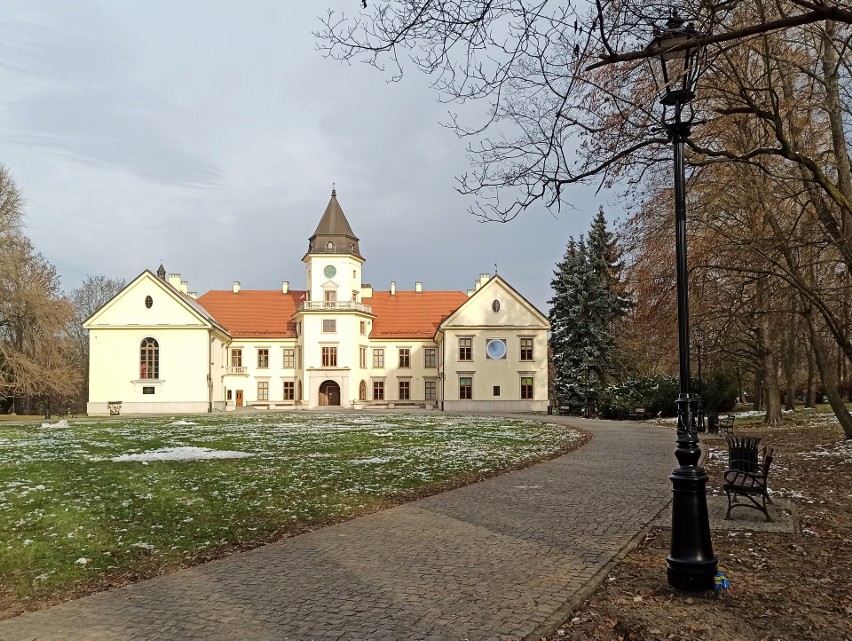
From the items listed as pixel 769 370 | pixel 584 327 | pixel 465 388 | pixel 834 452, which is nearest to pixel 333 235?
pixel 465 388

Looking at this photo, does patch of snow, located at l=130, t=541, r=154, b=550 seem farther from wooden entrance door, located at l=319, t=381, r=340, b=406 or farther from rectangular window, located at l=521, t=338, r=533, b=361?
wooden entrance door, located at l=319, t=381, r=340, b=406

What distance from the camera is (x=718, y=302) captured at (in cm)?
2002

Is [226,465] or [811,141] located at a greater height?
[811,141]

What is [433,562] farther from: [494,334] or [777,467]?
[494,334]

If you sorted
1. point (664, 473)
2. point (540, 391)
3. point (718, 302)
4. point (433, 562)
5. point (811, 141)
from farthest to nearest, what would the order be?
point (540, 391)
point (718, 302)
point (811, 141)
point (664, 473)
point (433, 562)

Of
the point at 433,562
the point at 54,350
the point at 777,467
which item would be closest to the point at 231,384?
the point at 54,350

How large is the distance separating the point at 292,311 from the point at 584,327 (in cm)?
2687

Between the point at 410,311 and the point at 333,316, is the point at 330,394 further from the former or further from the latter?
the point at 410,311

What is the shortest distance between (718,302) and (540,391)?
3266cm

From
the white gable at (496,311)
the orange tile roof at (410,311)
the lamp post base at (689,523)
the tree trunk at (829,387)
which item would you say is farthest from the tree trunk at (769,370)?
the orange tile roof at (410,311)

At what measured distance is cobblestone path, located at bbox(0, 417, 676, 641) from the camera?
16.8 feet

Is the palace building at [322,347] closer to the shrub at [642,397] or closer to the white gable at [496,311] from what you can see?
the white gable at [496,311]

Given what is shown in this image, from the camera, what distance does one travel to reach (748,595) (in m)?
5.72

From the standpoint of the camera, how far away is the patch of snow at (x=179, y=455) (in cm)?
1520
